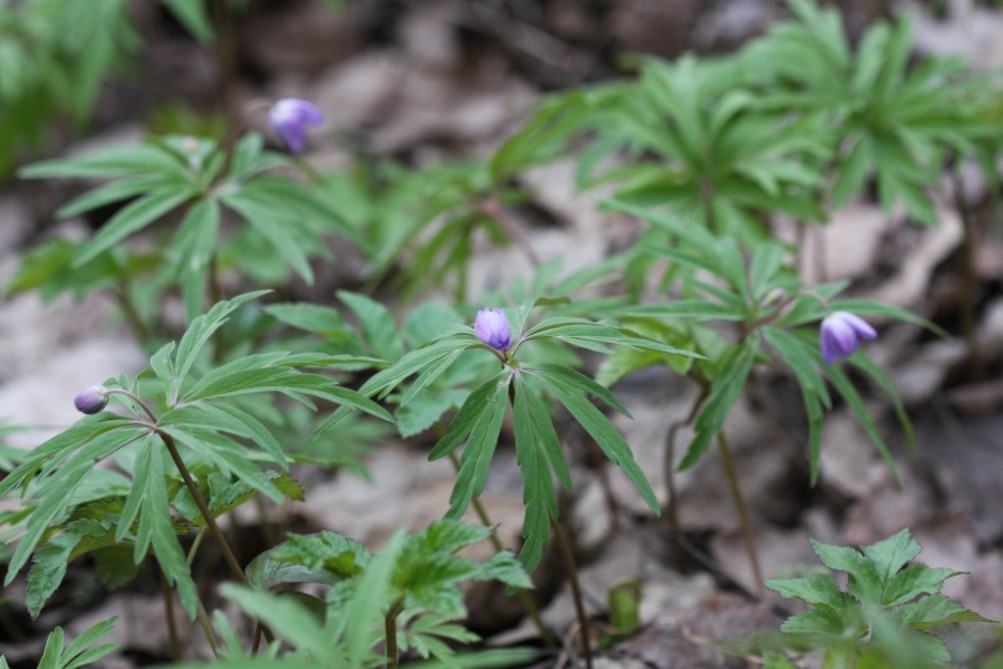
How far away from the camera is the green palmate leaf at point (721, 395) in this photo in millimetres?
1839

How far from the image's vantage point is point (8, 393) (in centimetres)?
324

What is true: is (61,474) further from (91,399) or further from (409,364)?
(409,364)

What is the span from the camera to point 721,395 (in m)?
1.86

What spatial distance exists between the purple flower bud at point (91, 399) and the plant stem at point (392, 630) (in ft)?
1.98

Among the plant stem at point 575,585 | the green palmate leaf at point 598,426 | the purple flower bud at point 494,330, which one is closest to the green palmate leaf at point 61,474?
the purple flower bud at point 494,330

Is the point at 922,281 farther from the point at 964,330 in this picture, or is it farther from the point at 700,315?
the point at 700,315

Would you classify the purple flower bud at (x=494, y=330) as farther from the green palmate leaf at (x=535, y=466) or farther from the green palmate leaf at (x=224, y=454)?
the green palmate leaf at (x=224, y=454)

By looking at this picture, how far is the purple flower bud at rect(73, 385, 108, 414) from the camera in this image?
1500 mm

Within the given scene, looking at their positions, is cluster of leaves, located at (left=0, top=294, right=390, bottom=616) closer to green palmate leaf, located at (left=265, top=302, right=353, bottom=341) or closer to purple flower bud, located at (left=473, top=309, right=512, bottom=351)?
purple flower bud, located at (left=473, top=309, right=512, bottom=351)

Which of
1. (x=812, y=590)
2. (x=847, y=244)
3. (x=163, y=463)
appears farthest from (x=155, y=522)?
(x=847, y=244)

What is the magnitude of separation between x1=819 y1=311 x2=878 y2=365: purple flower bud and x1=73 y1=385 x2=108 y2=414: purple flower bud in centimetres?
134

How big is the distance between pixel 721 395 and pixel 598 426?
1.39ft

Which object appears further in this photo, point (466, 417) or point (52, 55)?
point (52, 55)

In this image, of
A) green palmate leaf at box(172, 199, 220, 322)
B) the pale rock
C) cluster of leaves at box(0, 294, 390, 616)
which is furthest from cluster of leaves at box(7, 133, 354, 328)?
the pale rock
